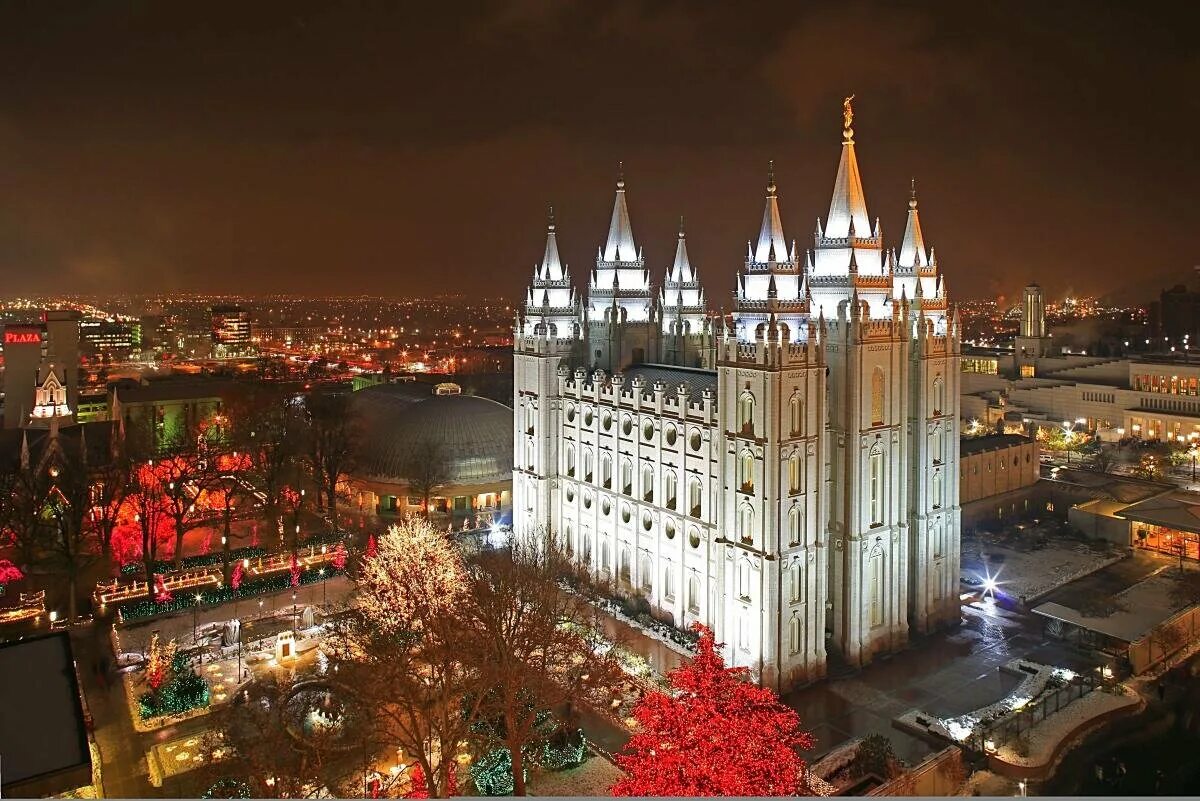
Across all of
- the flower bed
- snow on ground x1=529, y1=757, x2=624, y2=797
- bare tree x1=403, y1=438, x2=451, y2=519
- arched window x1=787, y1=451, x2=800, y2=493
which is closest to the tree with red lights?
snow on ground x1=529, y1=757, x2=624, y2=797

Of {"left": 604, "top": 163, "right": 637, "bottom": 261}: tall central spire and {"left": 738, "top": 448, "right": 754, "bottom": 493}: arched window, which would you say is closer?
{"left": 738, "top": 448, "right": 754, "bottom": 493}: arched window

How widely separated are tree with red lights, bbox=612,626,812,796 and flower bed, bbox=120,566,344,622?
88.8 feet

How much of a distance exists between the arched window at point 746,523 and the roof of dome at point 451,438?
28703 millimetres

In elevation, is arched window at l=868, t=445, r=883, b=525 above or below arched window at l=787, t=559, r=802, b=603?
above

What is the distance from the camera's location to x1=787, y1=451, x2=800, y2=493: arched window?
32.7 m

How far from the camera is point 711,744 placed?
22438 millimetres

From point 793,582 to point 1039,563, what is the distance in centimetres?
2282

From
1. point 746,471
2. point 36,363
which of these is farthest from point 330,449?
point 36,363

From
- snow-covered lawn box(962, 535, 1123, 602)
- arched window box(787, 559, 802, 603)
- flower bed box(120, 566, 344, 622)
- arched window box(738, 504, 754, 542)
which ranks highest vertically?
arched window box(738, 504, 754, 542)

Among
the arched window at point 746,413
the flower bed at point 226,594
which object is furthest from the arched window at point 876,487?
the flower bed at point 226,594

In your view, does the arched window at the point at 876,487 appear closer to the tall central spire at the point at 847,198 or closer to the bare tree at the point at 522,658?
the tall central spire at the point at 847,198

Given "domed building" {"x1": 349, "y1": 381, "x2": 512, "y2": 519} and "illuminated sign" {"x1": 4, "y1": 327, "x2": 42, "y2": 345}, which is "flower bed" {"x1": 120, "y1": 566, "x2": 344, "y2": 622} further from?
"illuminated sign" {"x1": 4, "y1": 327, "x2": 42, "y2": 345}

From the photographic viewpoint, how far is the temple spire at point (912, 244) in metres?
40.7

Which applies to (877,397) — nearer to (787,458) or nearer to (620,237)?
(787,458)
